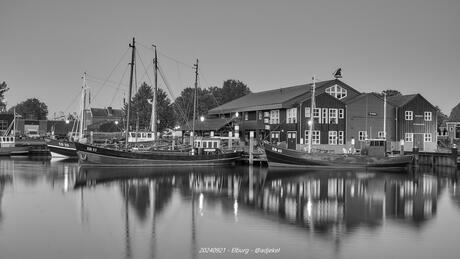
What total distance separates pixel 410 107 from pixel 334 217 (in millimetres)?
41796

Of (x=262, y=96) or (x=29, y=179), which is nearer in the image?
(x=29, y=179)

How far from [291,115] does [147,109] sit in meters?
47.4

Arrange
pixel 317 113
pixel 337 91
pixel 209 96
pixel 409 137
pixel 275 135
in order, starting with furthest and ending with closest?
pixel 209 96 → pixel 337 91 → pixel 409 137 → pixel 275 135 → pixel 317 113

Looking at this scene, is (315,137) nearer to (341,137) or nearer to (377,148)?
(341,137)

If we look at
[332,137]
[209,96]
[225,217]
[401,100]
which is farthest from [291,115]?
[209,96]

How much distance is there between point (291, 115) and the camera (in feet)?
177

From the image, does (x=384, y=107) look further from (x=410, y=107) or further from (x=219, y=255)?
(x=219, y=255)

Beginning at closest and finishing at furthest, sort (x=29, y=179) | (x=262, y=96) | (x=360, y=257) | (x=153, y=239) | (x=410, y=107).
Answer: (x=360, y=257) < (x=153, y=239) < (x=29, y=179) < (x=410, y=107) < (x=262, y=96)

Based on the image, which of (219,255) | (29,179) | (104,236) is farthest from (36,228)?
(29,179)

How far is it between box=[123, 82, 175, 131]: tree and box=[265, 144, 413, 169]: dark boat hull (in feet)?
167

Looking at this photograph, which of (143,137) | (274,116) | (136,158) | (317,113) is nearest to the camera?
(136,158)

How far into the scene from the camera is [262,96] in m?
68.7

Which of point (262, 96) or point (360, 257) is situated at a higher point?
point (262, 96)

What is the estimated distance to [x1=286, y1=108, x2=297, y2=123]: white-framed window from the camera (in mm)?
53191
